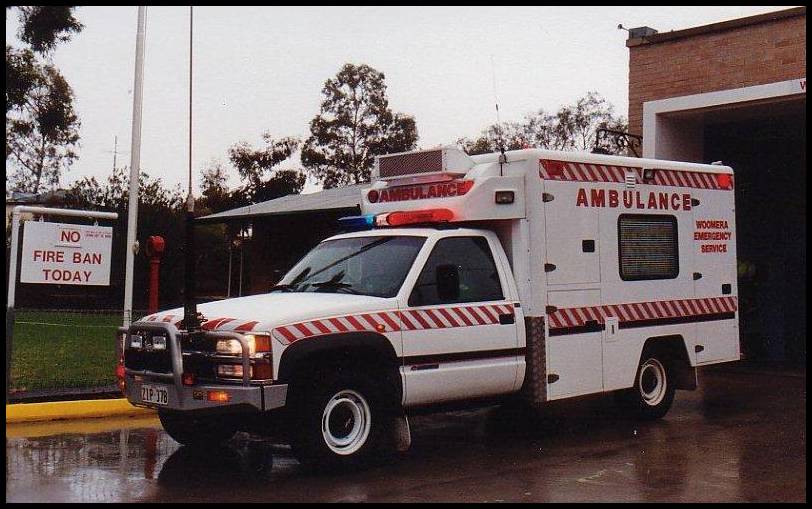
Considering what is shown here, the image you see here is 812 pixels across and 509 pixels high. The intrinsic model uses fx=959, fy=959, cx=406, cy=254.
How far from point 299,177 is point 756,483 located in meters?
42.6

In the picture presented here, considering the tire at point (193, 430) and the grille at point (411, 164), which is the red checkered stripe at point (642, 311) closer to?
the grille at point (411, 164)

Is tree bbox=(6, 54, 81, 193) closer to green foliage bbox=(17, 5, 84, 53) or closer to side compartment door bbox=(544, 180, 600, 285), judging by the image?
green foliage bbox=(17, 5, 84, 53)

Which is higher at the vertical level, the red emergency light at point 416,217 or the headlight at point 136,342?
the red emergency light at point 416,217

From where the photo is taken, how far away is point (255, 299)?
8.23 metres

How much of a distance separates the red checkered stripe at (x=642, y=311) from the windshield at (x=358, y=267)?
5.22ft

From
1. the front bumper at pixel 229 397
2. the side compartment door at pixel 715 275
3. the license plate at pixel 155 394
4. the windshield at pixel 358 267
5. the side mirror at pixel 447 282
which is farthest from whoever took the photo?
the side compartment door at pixel 715 275

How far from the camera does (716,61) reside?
15195 millimetres

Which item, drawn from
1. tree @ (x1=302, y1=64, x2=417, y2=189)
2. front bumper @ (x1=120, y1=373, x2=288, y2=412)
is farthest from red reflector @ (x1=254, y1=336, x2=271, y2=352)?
tree @ (x1=302, y1=64, x2=417, y2=189)

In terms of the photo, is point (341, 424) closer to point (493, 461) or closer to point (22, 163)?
point (493, 461)

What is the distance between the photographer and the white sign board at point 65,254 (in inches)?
415

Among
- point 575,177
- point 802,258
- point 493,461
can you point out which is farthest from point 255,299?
point 802,258

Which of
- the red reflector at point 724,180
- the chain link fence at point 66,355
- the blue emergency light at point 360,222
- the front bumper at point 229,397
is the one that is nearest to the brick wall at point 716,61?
the red reflector at point 724,180

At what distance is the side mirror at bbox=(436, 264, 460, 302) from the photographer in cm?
802

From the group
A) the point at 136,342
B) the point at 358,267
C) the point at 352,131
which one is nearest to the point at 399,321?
the point at 358,267
